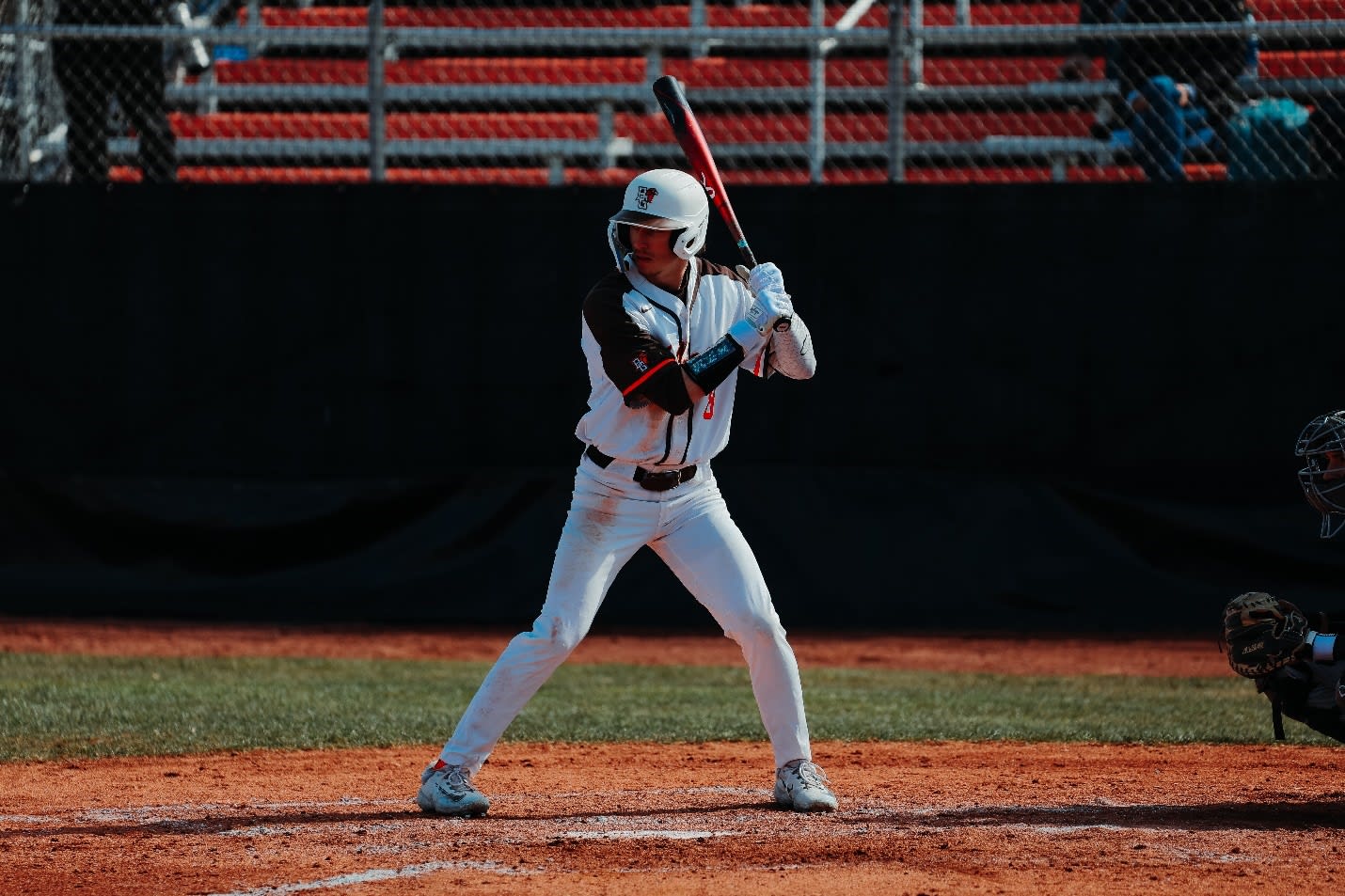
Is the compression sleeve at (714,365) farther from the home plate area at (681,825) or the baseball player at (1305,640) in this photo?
the baseball player at (1305,640)

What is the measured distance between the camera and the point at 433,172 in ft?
44.3

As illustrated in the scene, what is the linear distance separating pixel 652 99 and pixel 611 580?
9424 millimetres

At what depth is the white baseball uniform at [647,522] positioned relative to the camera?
17.1 ft

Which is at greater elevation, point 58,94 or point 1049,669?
point 58,94

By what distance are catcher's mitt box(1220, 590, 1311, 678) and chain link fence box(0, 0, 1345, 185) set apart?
5980 mm

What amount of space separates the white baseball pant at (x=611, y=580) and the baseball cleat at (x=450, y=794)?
0.04 meters

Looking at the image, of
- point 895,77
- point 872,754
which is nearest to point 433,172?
point 895,77

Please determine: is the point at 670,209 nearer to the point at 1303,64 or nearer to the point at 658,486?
the point at 658,486

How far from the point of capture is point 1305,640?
204 inches

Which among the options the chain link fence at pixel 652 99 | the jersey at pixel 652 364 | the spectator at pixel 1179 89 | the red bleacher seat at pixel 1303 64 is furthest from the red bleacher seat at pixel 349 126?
the jersey at pixel 652 364

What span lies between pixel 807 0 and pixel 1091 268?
4.91 m

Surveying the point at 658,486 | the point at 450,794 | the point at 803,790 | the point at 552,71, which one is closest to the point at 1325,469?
the point at 803,790

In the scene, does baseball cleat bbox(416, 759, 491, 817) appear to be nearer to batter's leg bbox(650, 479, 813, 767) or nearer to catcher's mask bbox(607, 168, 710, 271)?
batter's leg bbox(650, 479, 813, 767)

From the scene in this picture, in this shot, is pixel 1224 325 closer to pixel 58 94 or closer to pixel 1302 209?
pixel 1302 209
